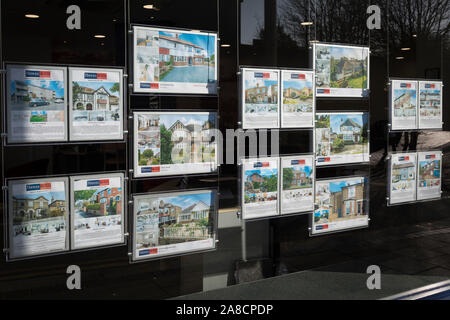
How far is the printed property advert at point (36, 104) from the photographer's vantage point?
10.3 feet

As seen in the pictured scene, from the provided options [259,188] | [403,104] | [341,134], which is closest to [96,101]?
[259,188]

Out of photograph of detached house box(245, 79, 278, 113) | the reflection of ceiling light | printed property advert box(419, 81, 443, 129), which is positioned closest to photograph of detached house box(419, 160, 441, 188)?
printed property advert box(419, 81, 443, 129)

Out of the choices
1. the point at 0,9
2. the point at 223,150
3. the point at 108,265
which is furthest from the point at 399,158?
the point at 0,9

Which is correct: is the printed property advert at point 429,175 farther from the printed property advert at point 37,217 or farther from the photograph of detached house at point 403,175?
the printed property advert at point 37,217

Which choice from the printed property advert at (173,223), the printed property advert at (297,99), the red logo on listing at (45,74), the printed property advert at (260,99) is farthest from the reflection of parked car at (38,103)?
the printed property advert at (297,99)

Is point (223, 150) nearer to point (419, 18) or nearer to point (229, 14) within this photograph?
point (229, 14)

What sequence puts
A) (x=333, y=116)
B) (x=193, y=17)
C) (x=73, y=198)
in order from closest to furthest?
(x=73, y=198)
(x=193, y=17)
(x=333, y=116)

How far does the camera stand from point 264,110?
13.2ft

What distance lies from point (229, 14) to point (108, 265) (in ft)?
7.27

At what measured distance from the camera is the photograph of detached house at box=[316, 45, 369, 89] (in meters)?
4.31

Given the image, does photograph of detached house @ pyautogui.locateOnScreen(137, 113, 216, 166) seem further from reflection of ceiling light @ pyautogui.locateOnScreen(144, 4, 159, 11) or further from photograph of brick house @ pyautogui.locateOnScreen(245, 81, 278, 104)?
reflection of ceiling light @ pyautogui.locateOnScreen(144, 4, 159, 11)

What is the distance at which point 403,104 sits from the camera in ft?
15.6

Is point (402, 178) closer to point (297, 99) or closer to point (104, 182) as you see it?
point (297, 99)

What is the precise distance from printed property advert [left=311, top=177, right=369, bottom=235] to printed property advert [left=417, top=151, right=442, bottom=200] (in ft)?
2.40
